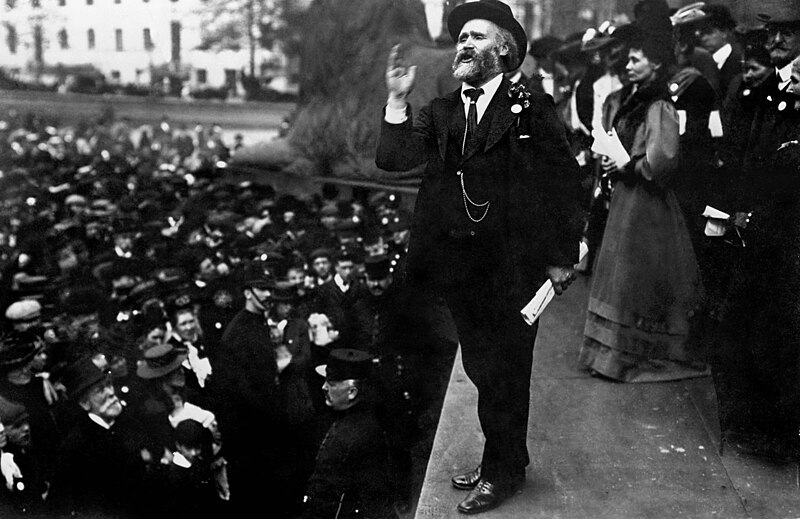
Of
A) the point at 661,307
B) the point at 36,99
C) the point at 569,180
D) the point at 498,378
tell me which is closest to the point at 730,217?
the point at 661,307

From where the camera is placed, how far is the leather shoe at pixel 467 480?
10.6 feet

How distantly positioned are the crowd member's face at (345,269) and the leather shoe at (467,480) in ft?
8.75

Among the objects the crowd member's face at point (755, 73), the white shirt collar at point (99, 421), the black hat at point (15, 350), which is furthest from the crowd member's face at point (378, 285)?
the crowd member's face at point (755, 73)

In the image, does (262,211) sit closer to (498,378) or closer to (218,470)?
(218,470)

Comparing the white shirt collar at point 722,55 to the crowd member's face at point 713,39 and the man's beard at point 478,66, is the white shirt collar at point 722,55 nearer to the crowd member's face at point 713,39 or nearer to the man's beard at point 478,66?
the crowd member's face at point 713,39

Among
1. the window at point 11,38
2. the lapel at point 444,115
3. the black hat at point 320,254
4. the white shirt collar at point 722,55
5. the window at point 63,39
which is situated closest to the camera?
the lapel at point 444,115

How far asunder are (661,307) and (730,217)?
0.52m

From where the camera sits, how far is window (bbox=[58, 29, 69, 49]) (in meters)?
7.99

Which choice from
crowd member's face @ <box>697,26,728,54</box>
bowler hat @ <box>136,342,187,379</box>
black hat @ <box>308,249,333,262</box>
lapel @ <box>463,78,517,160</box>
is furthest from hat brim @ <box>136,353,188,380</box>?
crowd member's face @ <box>697,26,728,54</box>

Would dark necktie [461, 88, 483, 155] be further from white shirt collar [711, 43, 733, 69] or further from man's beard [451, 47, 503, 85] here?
white shirt collar [711, 43, 733, 69]

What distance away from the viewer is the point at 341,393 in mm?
4555

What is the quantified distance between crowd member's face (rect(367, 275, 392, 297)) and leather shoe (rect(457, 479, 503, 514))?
2403mm

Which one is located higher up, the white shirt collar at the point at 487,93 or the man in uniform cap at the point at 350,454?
the white shirt collar at the point at 487,93

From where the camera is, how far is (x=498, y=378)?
10.2 feet
